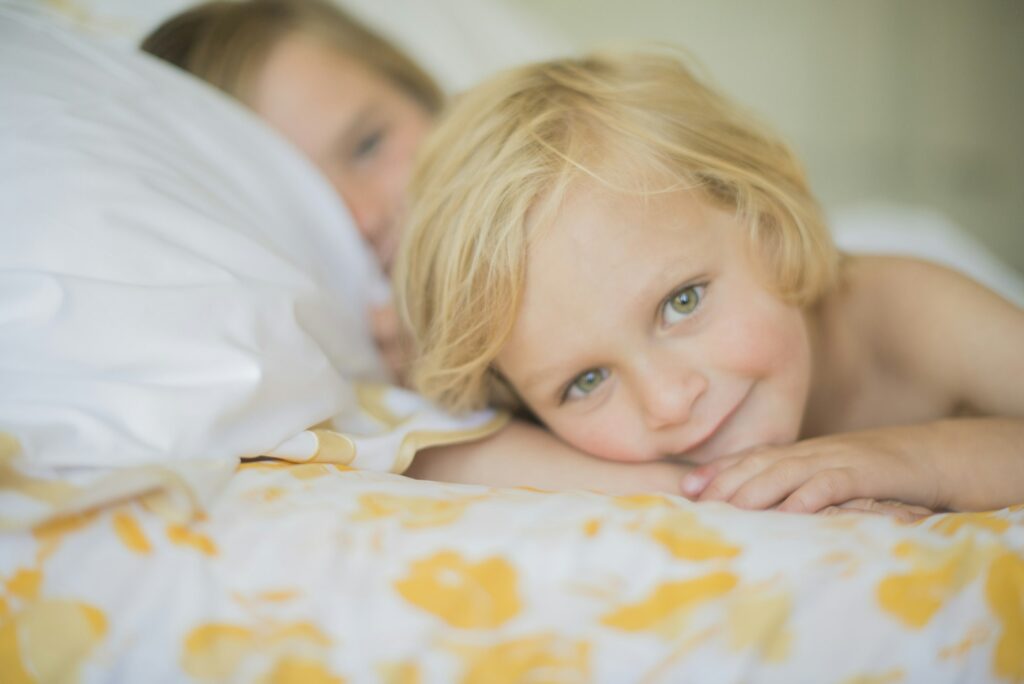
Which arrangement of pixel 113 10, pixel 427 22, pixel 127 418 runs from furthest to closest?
pixel 427 22 < pixel 113 10 < pixel 127 418

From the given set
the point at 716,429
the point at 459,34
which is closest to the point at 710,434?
the point at 716,429

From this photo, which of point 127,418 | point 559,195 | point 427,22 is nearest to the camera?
point 127,418

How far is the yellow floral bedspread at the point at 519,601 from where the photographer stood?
0.46 m

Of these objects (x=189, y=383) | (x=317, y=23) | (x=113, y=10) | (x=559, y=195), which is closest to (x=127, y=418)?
(x=189, y=383)

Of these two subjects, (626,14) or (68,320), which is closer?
(68,320)

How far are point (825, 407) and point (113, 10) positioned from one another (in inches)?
49.0

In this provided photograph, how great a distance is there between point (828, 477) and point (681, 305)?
23 cm

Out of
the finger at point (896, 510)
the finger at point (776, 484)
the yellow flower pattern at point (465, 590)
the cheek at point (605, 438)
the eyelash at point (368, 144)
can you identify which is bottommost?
the cheek at point (605, 438)

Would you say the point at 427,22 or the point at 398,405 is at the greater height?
the point at 427,22

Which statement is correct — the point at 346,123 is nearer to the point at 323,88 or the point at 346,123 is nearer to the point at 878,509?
the point at 323,88

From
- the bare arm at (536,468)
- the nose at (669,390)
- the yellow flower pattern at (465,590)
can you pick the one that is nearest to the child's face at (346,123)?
the bare arm at (536,468)

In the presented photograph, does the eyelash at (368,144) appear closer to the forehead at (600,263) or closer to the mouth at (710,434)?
the forehead at (600,263)

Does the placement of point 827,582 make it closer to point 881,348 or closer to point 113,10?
point 881,348

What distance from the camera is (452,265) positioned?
792 mm
